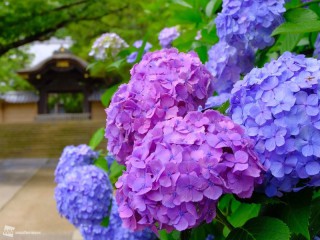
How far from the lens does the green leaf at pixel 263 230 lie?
17.3 inches

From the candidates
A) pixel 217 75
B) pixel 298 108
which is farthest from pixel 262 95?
pixel 217 75

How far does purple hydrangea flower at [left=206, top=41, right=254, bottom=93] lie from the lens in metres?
0.66

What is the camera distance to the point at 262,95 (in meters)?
0.44

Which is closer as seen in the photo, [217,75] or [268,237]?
[268,237]

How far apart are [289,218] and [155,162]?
16 centimetres

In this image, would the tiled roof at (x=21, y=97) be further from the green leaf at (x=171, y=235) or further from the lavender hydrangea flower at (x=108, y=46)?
the green leaf at (x=171, y=235)

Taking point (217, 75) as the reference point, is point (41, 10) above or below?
below

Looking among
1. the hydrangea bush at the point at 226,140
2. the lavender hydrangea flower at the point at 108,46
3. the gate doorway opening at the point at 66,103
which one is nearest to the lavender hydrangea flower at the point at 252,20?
the hydrangea bush at the point at 226,140

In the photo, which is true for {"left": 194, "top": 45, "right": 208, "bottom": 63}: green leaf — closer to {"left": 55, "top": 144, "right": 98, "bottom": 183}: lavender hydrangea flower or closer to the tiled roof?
{"left": 55, "top": 144, "right": 98, "bottom": 183}: lavender hydrangea flower

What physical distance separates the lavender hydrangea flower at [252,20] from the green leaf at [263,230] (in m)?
0.24

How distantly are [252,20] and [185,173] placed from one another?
0.27 meters

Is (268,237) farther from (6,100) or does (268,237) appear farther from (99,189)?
(6,100)

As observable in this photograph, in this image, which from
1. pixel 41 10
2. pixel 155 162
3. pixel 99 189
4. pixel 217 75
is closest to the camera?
pixel 155 162

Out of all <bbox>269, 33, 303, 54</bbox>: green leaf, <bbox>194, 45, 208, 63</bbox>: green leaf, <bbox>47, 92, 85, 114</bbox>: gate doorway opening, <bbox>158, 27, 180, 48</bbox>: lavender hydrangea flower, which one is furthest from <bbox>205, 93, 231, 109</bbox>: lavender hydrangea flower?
<bbox>47, 92, 85, 114</bbox>: gate doorway opening
